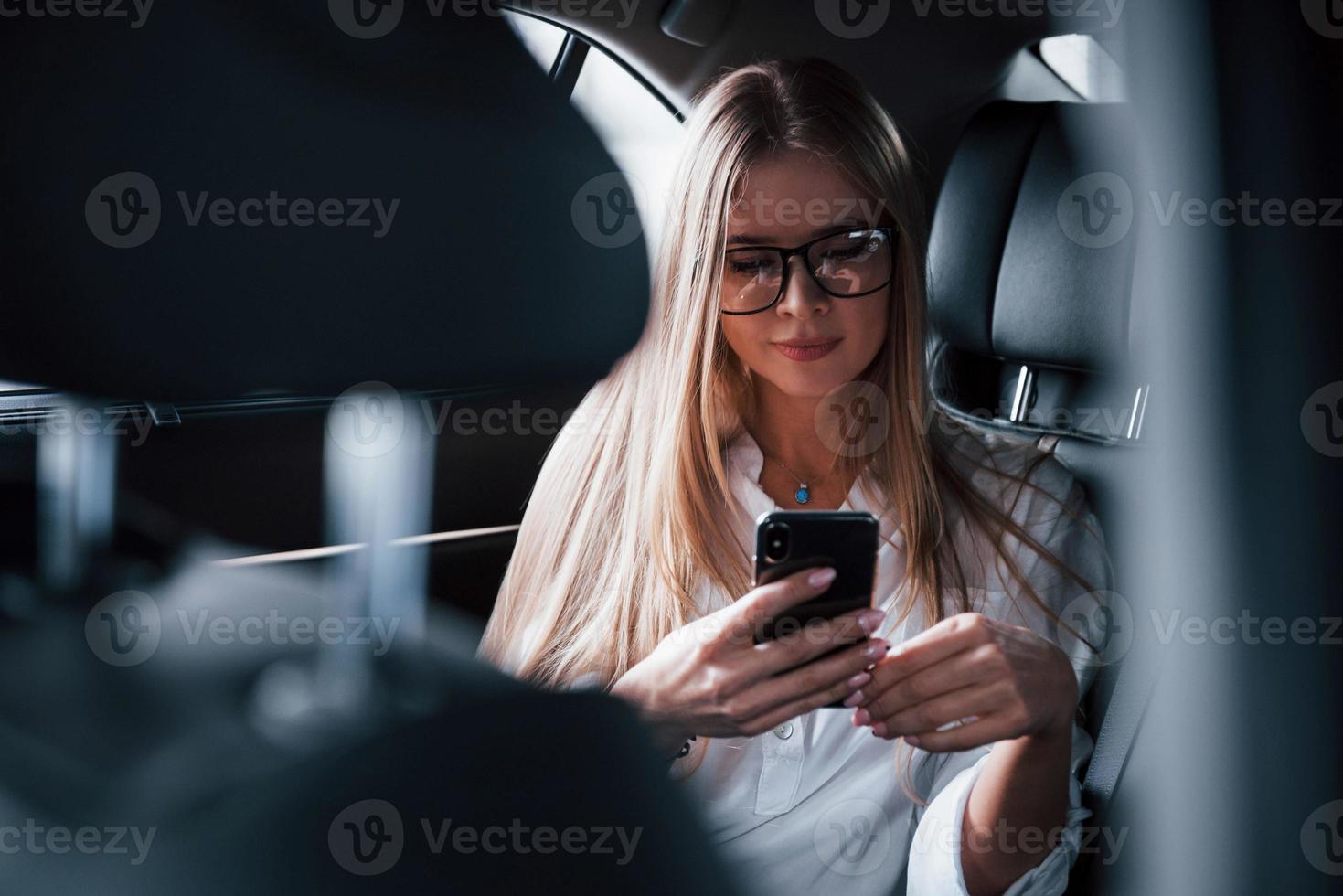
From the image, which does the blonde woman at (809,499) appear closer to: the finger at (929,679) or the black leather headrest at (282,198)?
the finger at (929,679)

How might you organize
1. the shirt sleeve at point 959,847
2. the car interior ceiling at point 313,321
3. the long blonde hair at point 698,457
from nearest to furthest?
the car interior ceiling at point 313,321 < the shirt sleeve at point 959,847 < the long blonde hair at point 698,457

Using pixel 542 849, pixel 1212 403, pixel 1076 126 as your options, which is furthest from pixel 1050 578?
pixel 542 849

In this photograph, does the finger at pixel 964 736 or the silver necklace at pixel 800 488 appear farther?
the silver necklace at pixel 800 488

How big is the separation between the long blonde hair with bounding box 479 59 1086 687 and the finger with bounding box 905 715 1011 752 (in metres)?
0.27

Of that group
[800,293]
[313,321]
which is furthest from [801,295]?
[313,321]

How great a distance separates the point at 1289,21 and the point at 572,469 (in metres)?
0.72

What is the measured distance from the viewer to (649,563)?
0.97 metres

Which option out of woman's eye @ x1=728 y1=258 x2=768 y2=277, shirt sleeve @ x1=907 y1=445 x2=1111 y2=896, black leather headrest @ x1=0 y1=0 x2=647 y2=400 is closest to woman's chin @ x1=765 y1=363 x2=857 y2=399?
woman's eye @ x1=728 y1=258 x2=768 y2=277

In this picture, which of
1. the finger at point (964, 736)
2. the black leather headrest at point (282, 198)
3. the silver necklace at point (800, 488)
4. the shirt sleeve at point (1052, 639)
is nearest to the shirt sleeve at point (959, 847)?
the shirt sleeve at point (1052, 639)

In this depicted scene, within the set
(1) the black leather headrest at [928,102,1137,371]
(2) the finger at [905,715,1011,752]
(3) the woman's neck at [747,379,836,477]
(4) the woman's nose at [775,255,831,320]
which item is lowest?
(2) the finger at [905,715,1011,752]

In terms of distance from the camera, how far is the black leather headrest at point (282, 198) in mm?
346

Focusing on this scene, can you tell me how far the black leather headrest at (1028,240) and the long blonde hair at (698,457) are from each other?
22 cm

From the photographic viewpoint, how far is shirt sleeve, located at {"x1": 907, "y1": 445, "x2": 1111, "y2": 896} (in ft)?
2.66

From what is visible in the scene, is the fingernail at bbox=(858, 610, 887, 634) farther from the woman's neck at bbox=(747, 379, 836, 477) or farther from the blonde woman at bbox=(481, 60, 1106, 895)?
the woman's neck at bbox=(747, 379, 836, 477)
